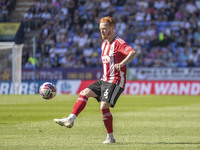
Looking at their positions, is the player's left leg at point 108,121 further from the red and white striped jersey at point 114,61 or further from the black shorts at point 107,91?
the red and white striped jersey at point 114,61

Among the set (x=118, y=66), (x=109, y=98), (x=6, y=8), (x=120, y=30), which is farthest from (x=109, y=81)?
(x=6, y=8)

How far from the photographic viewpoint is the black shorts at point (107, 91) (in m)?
8.05

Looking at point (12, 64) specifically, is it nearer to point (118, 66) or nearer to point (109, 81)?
point (109, 81)

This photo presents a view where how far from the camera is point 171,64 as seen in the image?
29.7 m

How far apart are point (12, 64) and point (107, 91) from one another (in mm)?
20227

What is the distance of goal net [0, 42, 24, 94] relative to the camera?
26.6 meters

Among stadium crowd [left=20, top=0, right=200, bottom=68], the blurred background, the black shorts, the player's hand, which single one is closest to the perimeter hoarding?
the blurred background

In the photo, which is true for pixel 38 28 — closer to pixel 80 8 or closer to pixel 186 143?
pixel 80 8

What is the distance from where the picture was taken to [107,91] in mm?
8102

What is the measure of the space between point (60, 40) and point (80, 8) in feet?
11.8

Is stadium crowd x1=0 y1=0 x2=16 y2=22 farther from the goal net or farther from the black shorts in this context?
the black shorts

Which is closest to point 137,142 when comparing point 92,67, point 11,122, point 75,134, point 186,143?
point 186,143

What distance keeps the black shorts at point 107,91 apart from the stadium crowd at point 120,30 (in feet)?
70.7

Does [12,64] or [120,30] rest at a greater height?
[120,30]
